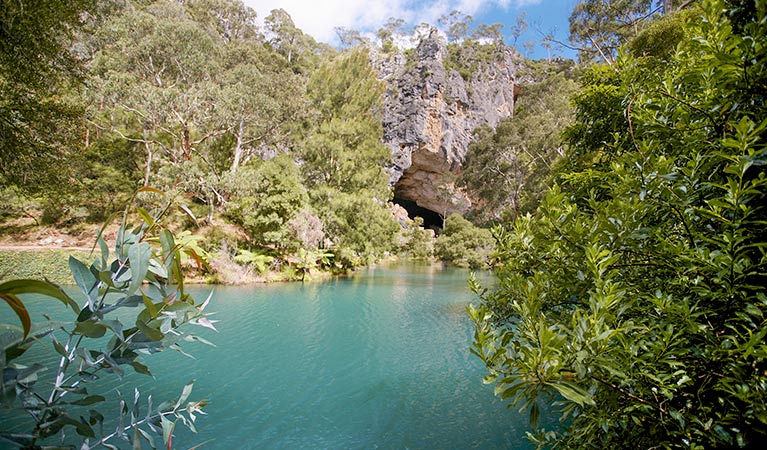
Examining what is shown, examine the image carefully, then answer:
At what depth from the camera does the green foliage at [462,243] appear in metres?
27.7

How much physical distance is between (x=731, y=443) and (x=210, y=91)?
704 inches

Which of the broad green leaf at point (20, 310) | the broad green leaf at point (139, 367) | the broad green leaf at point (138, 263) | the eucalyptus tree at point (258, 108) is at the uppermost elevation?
the eucalyptus tree at point (258, 108)

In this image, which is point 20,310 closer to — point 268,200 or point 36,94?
point 36,94

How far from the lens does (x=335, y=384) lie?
5.11 m

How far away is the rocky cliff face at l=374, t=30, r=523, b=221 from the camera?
35.8 m

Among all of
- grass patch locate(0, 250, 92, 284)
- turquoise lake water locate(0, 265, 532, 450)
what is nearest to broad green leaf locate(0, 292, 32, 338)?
turquoise lake water locate(0, 265, 532, 450)

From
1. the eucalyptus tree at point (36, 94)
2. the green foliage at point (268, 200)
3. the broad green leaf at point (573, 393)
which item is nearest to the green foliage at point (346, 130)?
the green foliage at point (268, 200)

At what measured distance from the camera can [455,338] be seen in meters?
7.61

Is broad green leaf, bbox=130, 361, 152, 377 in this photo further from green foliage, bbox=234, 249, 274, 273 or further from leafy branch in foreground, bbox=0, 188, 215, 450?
green foliage, bbox=234, 249, 274, 273

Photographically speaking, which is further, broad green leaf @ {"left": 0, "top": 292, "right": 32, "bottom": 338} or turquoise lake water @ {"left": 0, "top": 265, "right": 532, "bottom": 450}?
turquoise lake water @ {"left": 0, "top": 265, "right": 532, "bottom": 450}

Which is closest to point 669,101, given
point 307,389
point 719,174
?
point 719,174

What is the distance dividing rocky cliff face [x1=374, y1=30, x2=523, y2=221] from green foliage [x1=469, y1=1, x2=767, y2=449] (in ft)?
106

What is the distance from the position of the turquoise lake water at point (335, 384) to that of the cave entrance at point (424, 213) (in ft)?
114

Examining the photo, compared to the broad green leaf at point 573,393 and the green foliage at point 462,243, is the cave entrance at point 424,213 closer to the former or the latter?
the green foliage at point 462,243
